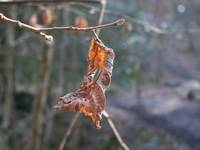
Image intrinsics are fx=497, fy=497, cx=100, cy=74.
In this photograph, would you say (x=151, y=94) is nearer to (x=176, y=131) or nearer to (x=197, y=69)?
(x=176, y=131)

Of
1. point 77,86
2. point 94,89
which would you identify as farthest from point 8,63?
point 94,89

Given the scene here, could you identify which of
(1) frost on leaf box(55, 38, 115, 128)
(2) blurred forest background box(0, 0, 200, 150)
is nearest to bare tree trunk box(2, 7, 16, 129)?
(2) blurred forest background box(0, 0, 200, 150)

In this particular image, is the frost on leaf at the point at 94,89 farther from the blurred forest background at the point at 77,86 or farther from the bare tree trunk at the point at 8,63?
the bare tree trunk at the point at 8,63

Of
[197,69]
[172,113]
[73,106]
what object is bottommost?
[197,69]

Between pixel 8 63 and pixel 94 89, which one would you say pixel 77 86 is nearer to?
pixel 8 63

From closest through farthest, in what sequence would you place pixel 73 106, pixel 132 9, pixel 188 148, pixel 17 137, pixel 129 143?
pixel 73 106 → pixel 17 137 → pixel 188 148 → pixel 129 143 → pixel 132 9

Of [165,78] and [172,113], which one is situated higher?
[172,113]

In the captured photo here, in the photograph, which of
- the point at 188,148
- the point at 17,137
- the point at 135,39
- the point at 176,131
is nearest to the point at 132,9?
the point at 135,39

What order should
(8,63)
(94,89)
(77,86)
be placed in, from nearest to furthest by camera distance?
(94,89) < (8,63) < (77,86)
